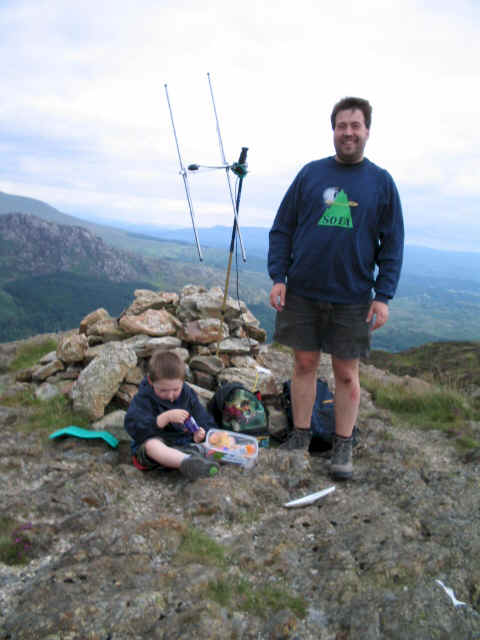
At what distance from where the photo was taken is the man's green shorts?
4.87 m

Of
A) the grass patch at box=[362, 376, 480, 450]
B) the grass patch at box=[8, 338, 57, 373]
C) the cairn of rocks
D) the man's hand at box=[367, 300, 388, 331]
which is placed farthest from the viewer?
the grass patch at box=[8, 338, 57, 373]

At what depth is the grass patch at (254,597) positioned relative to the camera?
9.62ft

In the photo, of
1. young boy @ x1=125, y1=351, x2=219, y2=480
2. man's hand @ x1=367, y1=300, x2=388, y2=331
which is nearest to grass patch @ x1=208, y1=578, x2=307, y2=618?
young boy @ x1=125, y1=351, x2=219, y2=480

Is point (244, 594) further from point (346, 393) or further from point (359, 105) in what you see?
point (359, 105)

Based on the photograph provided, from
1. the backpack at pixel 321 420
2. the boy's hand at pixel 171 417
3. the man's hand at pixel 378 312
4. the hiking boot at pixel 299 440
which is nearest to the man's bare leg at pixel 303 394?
the hiking boot at pixel 299 440

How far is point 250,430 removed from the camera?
6.34 m

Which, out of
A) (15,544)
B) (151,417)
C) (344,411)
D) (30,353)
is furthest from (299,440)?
(30,353)

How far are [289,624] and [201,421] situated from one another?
10.1ft

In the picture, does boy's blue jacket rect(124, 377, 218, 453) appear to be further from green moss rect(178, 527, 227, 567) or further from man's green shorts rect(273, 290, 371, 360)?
green moss rect(178, 527, 227, 567)

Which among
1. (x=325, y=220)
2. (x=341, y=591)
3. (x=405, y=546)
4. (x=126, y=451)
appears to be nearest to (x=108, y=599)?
(x=341, y=591)

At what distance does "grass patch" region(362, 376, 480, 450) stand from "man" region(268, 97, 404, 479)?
10.5ft

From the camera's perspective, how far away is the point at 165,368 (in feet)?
17.0

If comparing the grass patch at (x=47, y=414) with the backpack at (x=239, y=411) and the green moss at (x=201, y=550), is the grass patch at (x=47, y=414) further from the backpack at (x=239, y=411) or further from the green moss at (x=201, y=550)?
the green moss at (x=201, y=550)

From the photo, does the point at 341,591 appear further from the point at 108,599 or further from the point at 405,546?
the point at 108,599
